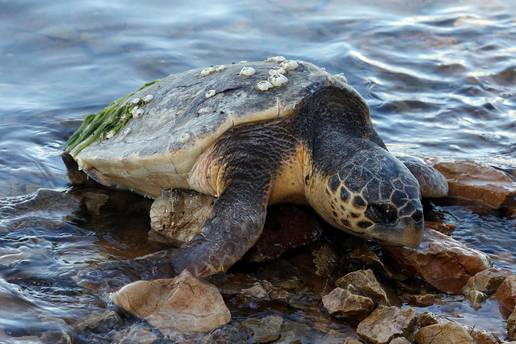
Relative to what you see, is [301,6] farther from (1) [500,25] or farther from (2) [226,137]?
(2) [226,137]

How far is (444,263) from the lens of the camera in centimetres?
441

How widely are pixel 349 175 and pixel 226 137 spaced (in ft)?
2.90

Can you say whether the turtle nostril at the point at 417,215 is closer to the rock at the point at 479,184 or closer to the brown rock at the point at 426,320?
the brown rock at the point at 426,320

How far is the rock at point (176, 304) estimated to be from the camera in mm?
3707

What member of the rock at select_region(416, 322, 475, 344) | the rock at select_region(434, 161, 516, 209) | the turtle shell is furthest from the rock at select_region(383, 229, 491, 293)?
the turtle shell

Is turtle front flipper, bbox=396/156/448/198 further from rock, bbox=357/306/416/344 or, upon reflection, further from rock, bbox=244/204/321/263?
rock, bbox=357/306/416/344

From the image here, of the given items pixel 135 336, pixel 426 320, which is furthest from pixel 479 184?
pixel 135 336

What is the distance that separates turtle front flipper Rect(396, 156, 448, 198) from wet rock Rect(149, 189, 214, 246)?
1.54 m

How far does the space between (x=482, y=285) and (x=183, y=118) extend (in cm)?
225

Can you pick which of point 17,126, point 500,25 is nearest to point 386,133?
point 17,126

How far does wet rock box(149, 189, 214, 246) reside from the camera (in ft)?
16.0

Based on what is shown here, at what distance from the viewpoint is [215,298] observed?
385cm

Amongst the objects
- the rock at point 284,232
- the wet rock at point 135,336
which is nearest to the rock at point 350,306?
the rock at point 284,232

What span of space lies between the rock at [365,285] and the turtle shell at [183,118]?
1196 millimetres
